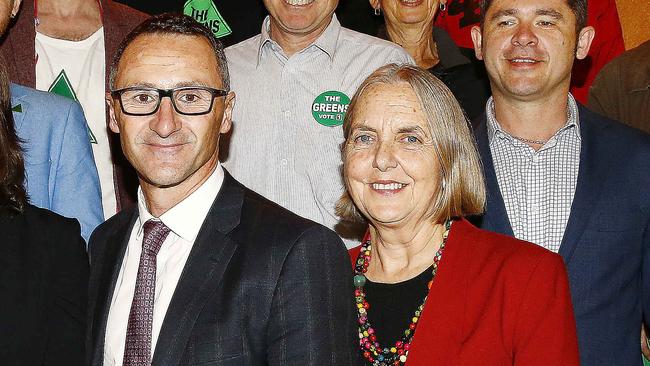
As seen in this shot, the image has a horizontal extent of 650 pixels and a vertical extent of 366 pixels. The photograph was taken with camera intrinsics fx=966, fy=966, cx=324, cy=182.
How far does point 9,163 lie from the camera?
2.60 metres

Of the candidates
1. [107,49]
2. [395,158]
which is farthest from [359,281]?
[107,49]

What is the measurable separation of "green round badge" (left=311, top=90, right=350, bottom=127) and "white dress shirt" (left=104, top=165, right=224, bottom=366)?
1.21 m

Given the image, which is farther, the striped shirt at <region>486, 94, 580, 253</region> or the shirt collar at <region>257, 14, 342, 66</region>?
the shirt collar at <region>257, 14, 342, 66</region>

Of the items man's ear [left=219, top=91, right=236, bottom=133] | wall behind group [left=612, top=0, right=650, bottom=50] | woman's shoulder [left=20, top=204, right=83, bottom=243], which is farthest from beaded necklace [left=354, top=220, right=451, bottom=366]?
wall behind group [left=612, top=0, right=650, bottom=50]

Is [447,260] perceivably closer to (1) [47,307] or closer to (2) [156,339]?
(2) [156,339]

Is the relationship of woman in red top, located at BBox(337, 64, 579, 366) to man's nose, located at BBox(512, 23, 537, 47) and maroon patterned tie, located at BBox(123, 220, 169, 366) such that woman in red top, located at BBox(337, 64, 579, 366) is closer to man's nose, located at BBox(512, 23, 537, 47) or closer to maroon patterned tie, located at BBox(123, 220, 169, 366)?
maroon patterned tie, located at BBox(123, 220, 169, 366)

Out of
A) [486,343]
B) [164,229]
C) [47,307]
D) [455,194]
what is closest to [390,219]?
[455,194]

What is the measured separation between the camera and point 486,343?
252 cm

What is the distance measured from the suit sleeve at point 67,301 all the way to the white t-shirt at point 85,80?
3.91 feet

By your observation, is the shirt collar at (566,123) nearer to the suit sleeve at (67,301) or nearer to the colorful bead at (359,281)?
the colorful bead at (359,281)

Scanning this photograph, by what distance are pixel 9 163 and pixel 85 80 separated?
1284mm

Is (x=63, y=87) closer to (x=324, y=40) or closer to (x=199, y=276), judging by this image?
(x=324, y=40)

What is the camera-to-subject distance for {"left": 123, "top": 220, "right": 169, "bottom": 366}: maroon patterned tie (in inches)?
96.3

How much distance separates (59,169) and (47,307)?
637mm
